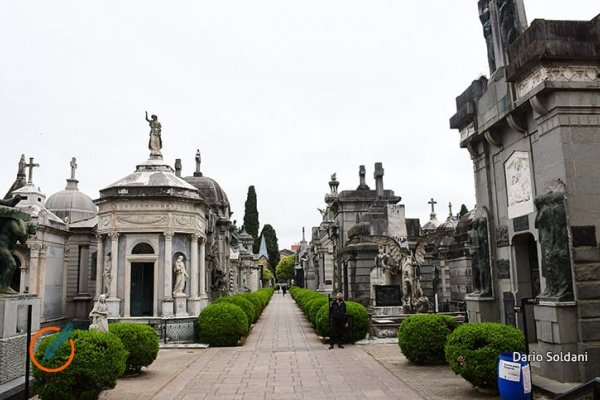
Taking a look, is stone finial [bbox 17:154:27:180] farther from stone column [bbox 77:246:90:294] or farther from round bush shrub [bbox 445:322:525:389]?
round bush shrub [bbox 445:322:525:389]

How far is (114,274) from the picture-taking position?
18.6m

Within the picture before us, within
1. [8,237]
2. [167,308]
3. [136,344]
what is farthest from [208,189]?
[8,237]

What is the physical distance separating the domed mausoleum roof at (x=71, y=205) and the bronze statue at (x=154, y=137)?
10698mm

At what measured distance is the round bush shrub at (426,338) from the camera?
1091cm

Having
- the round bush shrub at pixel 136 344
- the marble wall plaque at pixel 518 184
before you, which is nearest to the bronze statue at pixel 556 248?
the marble wall plaque at pixel 518 184

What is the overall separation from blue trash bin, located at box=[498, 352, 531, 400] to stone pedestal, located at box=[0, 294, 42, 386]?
7.22 metres

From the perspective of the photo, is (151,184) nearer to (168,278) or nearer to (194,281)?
(168,278)

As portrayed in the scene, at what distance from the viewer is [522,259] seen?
9.70m

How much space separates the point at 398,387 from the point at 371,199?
1938cm

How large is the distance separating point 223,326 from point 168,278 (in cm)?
368

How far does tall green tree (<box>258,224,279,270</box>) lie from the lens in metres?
100

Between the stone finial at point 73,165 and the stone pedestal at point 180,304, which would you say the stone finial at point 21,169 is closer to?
the stone finial at point 73,165

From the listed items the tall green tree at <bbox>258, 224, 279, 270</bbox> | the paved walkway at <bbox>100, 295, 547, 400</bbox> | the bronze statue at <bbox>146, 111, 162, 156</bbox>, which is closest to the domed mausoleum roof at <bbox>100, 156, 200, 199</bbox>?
the bronze statue at <bbox>146, 111, 162, 156</bbox>

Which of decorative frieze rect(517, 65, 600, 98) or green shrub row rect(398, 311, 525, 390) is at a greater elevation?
decorative frieze rect(517, 65, 600, 98)
